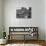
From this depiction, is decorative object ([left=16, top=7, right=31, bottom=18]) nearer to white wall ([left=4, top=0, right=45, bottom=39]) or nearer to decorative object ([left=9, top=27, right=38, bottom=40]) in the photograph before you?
white wall ([left=4, top=0, right=45, bottom=39])

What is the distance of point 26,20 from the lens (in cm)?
399

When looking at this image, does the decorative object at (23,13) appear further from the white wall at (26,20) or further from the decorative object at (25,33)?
the decorative object at (25,33)

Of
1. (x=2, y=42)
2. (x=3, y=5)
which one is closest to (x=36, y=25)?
(x=3, y=5)

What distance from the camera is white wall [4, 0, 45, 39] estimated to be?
3.97 meters

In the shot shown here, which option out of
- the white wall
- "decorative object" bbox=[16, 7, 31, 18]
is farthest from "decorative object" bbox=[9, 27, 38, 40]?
"decorative object" bbox=[16, 7, 31, 18]

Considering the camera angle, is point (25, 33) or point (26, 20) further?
point (26, 20)

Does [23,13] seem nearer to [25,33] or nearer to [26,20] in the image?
[26,20]

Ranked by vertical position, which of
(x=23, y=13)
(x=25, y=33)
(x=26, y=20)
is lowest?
(x=25, y=33)

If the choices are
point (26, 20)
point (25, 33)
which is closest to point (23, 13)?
point (26, 20)

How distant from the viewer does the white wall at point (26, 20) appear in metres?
3.97

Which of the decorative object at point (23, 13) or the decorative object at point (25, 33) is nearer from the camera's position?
the decorative object at point (25, 33)

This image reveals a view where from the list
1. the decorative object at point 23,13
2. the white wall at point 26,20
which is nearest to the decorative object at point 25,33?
the white wall at point 26,20

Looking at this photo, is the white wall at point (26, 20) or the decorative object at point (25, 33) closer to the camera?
the decorative object at point (25, 33)

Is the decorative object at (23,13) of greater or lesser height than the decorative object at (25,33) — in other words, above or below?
above
